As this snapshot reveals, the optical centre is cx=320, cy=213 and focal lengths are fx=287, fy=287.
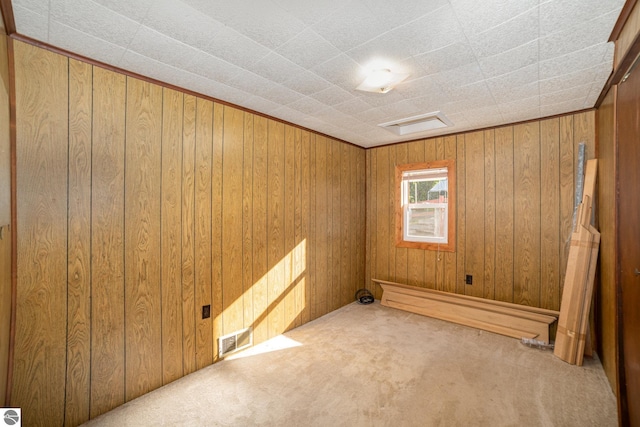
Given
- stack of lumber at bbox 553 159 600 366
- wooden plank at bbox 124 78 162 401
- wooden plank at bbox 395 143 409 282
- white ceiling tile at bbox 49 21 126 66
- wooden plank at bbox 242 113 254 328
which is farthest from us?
wooden plank at bbox 395 143 409 282

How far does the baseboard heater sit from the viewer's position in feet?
9.64

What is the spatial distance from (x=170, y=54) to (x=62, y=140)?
85 centimetres

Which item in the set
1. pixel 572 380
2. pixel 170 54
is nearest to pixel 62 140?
pixel 170 54

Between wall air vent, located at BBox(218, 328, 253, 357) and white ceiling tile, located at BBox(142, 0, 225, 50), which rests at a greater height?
white ceiling tile, located at BBox(142, 0, 225, 50)

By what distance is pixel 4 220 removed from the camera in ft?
4.57

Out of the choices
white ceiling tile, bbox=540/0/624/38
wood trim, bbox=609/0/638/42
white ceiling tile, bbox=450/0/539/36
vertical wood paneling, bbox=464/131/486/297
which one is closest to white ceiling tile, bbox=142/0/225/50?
white ceiling tile, bbox=450/0/539/36

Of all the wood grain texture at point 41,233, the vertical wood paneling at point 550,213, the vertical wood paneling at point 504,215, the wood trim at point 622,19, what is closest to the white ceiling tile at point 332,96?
the wood trim at point 622,19

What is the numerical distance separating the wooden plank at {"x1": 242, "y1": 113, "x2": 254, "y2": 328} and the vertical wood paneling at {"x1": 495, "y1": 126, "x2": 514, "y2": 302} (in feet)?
9.15

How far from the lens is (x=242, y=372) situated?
239cm

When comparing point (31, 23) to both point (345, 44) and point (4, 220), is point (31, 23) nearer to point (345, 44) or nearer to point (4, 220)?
point (4, 220)

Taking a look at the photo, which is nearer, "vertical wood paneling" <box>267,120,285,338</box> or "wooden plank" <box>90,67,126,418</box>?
"wooden plank" <box>90,67,126,418</box>

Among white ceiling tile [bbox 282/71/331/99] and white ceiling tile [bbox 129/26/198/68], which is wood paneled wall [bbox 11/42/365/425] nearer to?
white ceiling tile [bbox 129/26/198/68]

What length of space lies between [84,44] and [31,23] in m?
0.23

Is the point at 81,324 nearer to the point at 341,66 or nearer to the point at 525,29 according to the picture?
the point at 341,66
